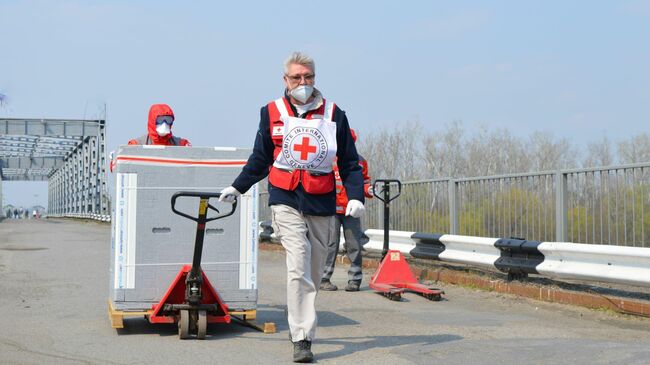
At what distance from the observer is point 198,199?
22.2 ft

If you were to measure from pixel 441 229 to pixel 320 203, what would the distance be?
6.72 m

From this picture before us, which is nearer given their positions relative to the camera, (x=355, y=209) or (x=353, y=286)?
(x=355, y=209)

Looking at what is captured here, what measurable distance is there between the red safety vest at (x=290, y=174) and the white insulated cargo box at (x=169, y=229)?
1.08 metres

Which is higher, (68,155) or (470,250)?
(68,155)

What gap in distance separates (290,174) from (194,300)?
144cm

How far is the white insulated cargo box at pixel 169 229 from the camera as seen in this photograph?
665 centimetres

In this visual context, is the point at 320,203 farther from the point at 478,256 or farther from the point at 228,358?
the point at 478,256

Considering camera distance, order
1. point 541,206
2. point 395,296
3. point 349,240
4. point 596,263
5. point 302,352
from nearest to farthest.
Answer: point 302,352 → point 596,263 → point 395,296 → point 541,206 → point 349,240

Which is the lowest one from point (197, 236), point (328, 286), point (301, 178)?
point (328, 286)

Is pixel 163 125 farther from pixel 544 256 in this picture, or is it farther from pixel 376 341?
pixel 544 256

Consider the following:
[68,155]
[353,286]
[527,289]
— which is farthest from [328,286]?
[68,155]

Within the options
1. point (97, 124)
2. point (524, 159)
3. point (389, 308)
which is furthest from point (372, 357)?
point (97, 124)

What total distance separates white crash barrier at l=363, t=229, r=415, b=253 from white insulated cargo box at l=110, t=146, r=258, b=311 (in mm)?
5625

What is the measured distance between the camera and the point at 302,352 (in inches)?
216
